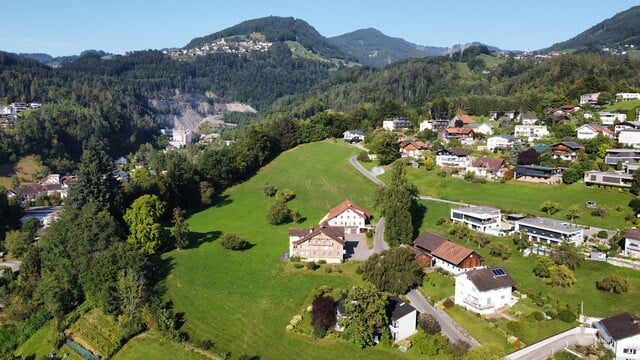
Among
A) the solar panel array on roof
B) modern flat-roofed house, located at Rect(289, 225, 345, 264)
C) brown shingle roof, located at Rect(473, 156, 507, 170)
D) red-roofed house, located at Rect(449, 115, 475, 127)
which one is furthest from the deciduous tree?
red-roofed house, located at Rect(449, 115, 475, 127)

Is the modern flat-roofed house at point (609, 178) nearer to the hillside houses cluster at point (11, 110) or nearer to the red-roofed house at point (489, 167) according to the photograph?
the red-roofed house at point (489, 167)

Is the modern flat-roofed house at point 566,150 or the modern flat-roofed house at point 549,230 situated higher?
the modern flat-roofed house at point 566,150

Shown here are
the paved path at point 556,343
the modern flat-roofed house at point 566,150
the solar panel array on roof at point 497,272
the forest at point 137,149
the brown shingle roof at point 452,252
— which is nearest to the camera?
the paved path at point 556,343

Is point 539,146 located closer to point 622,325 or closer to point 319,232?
point 319,232

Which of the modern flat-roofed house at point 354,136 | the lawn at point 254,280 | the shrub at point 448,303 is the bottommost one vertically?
the lawn at point 254,280

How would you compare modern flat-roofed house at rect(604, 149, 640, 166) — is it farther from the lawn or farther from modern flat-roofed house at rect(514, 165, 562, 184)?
the lawn

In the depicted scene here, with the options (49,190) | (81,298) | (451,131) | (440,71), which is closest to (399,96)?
(440,71)

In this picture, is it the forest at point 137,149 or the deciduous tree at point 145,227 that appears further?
the deciduous tree at point 145,227

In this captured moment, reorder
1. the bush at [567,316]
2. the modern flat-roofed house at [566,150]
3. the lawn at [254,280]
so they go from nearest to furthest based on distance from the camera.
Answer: the bush at [567,316] → the lawn at [254,280] → the modern flat-roofed house at [566,150]

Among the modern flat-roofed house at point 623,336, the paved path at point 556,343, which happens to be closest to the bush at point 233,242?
the paved path at point 556,343
